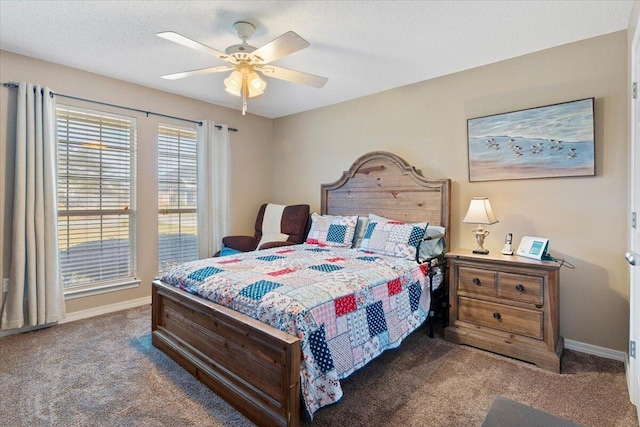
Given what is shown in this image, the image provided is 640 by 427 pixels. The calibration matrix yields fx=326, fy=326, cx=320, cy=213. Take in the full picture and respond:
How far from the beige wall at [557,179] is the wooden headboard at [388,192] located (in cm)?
12

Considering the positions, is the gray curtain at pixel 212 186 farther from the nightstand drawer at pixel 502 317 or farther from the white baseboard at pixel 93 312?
the nightstand drawer at pixel 502 317

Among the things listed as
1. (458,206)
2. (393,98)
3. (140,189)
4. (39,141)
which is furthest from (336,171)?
(39,141)

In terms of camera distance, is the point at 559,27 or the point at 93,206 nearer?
the point at 559,27

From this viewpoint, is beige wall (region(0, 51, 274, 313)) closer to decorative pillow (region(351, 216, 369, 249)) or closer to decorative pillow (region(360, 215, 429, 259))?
decorative pillow (region(351, 216, 369, 249))

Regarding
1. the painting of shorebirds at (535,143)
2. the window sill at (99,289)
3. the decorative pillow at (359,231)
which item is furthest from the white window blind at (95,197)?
the painting of shorebirds at (535,143)

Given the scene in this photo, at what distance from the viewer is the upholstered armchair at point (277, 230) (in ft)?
13.5

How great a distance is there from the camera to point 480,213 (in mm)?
2811

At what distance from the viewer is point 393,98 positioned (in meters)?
3.73

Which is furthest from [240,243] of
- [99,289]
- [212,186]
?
[99,289]

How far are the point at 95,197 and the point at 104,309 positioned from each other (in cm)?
118

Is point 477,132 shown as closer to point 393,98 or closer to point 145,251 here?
point 393,98

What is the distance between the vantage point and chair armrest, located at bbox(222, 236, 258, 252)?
13.4 ft

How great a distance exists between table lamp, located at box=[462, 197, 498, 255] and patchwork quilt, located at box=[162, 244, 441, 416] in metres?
0.51

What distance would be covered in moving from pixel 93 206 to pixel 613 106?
4.72 m
